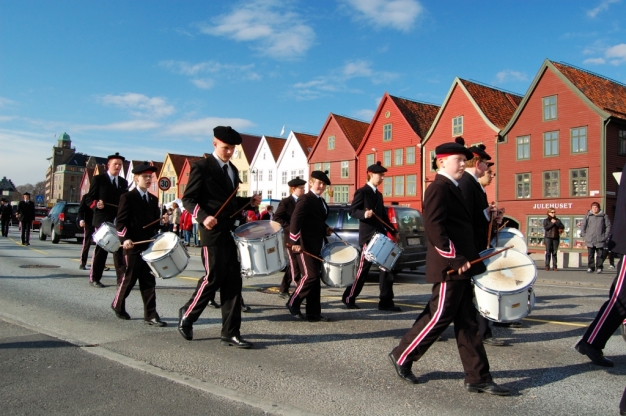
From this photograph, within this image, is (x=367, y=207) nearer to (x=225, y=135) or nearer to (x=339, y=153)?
(x=225, y=135)

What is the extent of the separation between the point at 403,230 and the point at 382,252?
4.87 meters

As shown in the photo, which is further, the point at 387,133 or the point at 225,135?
the point at 387,133

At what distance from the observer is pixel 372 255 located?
772 centimetres

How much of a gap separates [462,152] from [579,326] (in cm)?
394

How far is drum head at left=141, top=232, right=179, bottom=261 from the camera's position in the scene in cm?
642

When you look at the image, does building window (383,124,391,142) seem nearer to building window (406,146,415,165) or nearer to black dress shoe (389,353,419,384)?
building window (406,146,415,165)

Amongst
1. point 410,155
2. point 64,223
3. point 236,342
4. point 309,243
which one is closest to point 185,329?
point 236,342

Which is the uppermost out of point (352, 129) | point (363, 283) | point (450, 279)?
point (352, 129)

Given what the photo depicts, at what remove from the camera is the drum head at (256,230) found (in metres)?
6.25

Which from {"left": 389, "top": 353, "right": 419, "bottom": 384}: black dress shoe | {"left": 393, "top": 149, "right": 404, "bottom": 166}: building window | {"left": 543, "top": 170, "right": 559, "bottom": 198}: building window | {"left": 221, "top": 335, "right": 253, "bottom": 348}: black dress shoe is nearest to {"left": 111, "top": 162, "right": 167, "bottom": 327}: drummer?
{"left": 221, "top": 335, "right": 253, "bottom": 348}: black dress shoe

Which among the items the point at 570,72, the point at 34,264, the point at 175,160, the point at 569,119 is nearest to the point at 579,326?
the point at 34,264

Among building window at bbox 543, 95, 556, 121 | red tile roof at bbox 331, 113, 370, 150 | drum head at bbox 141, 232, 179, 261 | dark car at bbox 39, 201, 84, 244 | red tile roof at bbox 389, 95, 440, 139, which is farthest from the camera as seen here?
red tile roof at bbox 331, 113, 370, 150

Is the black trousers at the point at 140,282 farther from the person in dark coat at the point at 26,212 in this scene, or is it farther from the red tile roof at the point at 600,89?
the red tile roof at the point at 600,89

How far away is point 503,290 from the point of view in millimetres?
4488
